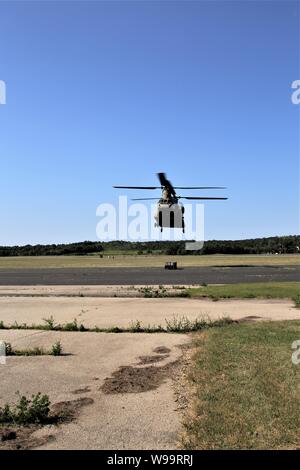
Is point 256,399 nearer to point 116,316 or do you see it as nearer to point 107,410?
point 107,410

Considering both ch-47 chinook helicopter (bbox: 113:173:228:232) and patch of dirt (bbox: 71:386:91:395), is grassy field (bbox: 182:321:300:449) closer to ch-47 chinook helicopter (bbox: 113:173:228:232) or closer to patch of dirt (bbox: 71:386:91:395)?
patch of dirt (bbox: 71:386:91:395)

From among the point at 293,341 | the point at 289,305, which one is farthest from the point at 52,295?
the point at 293,341

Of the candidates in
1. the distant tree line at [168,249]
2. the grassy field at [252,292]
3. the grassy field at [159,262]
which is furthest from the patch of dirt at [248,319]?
the distant tree line at [168,249]

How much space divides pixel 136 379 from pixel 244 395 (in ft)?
8.42

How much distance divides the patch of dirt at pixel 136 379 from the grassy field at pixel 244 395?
0.63m

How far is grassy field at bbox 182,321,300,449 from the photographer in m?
6.86

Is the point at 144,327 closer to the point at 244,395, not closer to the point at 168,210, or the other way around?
the point at 244,395

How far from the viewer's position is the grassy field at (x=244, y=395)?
6.86 m

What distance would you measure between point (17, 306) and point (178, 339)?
40.5ft

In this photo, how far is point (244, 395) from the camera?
28.8ft

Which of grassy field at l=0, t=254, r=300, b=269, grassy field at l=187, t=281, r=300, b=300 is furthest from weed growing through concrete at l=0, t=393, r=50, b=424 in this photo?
grassy field at l=0, t=254, r=300, b=269

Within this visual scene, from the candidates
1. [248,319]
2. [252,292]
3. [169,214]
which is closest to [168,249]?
[169,214]

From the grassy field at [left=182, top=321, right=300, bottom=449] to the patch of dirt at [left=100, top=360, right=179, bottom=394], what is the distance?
627 millimetres

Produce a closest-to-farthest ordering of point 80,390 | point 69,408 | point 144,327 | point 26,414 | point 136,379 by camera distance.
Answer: point 26,414 → point 69,408 → point 80,390 → point 136,379 → point 144,327
